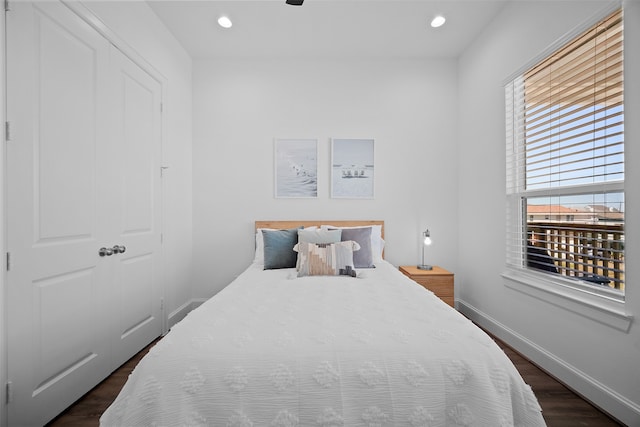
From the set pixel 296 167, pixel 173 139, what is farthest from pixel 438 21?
pixel 173 139

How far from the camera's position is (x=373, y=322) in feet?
4.42

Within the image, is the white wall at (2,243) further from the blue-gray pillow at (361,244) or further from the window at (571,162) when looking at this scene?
the window at (571,162)

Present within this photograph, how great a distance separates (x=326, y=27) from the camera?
2.71m

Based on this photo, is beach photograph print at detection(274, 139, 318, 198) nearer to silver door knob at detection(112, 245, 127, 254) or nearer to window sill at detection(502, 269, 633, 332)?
silver door knob at detection(112, 245, 127, 254)

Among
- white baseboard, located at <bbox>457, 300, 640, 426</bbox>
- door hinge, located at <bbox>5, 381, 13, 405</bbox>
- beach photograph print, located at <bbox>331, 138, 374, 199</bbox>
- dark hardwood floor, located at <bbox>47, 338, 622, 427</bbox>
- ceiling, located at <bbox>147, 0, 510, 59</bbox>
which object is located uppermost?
ceiling, located at <bbox>147, 0, 510, 59</bbox>

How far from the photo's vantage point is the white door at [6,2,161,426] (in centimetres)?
143

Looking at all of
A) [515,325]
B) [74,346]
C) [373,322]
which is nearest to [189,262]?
[74,346]

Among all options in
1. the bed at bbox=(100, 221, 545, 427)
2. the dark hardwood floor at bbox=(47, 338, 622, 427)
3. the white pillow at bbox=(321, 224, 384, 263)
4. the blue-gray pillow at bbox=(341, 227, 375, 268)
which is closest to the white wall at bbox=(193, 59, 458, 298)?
the white pillow at bbox=(321, 224, 384, 263)

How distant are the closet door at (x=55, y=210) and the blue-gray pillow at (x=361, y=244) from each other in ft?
6.22

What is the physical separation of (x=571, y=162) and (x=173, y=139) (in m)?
3.32

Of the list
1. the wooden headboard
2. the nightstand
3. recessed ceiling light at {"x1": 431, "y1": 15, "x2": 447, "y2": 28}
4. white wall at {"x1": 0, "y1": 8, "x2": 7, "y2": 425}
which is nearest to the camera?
white wall at {"x1": 0, "y1": 8, "x2": 7, "y2": 425}

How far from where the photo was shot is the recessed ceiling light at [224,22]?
8.43ft

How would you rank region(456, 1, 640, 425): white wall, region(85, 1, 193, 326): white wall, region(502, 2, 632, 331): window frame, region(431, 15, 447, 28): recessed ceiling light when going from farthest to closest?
1. region(431, 15, 447, 28): recessed ceiling light
2. region(85, 1, 193, 326): white wall
3. region(502, 2, 632, 331): window frame
4. region(456, 1, 640, 425): white wall

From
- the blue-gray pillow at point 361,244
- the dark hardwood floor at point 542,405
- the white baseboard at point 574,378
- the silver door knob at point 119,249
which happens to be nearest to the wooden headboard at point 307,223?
the blue-gray pillow at point 361,244
